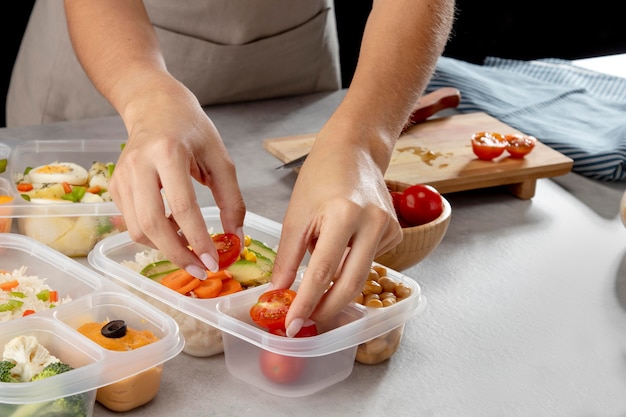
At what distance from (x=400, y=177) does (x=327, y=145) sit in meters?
0.56

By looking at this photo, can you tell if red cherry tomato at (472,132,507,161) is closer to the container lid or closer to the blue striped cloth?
the blue striped cloth

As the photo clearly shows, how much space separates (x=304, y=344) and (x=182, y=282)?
0.21 metres

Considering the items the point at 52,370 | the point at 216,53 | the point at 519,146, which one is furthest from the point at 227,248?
the point at 216,53

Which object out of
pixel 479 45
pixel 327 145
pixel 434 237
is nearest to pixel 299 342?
pixel 327 145

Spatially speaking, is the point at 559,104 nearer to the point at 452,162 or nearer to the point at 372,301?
the point at 452,162

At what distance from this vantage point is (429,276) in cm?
146

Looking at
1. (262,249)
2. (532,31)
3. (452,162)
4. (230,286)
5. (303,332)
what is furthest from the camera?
(532,31)

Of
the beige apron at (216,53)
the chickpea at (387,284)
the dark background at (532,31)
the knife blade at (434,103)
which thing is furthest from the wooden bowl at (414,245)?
the dark background at (532,31)

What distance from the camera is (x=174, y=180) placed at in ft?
3.51

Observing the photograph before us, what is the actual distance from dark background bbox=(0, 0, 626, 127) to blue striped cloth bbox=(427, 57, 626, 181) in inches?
43.1

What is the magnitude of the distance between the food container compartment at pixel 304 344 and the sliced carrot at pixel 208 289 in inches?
1.2

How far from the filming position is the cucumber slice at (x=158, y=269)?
3.96 feet

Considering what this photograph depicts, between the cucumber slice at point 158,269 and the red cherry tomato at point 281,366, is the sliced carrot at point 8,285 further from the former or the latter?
the red cherry tomato at point 281,366

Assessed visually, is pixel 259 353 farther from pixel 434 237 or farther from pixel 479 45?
pixel 479 45
